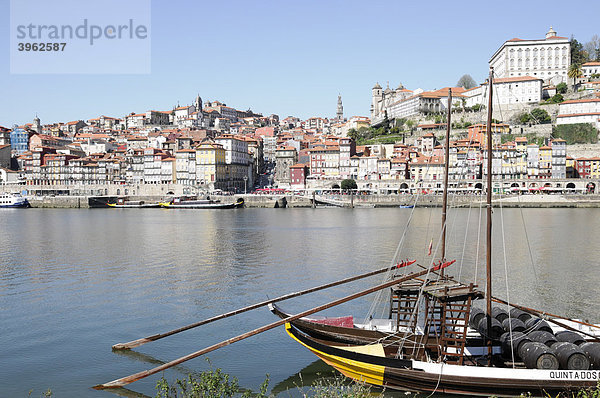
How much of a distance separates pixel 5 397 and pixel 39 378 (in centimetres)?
86

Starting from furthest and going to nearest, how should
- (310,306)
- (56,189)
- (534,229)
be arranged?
(56,189) < (534,229) < (310,306)

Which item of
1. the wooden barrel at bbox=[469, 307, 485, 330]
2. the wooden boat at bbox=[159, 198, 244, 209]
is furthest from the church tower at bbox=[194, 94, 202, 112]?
the wooden barrel at bbox=[469, 307, 485, 330]

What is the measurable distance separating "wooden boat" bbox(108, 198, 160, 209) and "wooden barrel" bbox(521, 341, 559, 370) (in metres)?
70.0

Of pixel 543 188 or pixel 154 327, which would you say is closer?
pixel 154 327

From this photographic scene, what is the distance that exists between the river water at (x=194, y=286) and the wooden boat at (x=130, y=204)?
3684 centimetres

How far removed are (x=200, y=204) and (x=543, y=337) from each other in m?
63.3

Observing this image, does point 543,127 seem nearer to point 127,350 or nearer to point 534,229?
point 534,229

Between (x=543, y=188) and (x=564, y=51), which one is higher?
(x=564, y=51)

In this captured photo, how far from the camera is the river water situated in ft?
37.5

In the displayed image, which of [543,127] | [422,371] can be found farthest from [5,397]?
[543,127]

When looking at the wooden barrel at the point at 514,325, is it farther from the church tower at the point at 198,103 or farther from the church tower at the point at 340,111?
the church tower at the point at 340,111

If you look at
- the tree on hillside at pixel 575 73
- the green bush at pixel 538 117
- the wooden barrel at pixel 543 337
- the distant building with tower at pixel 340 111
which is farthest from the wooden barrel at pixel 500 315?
the distant building with tower at pixel 340 111

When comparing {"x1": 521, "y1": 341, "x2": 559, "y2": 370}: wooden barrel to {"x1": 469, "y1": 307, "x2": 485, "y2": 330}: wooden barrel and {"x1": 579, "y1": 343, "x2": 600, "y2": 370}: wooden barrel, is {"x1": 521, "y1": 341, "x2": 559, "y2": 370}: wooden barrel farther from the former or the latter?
{"x1": 469, "y1": 307, "x2": 485, "y2": 330}: wooden barrel

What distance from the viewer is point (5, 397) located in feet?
32.7
